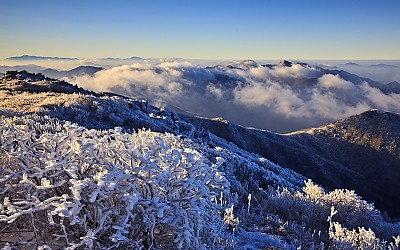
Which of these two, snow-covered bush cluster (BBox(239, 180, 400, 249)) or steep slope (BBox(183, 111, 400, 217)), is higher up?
snow-covered bush cluster (BBox(239, 180, 400, 249))

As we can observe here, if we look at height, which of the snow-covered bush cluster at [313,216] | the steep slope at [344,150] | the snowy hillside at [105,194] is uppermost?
the snowy hillside at [105,194]

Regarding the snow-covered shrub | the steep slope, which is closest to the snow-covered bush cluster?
the snow-covered shrub

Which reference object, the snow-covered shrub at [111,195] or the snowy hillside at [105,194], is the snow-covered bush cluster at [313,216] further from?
the snow-covered shrub at [111,195]

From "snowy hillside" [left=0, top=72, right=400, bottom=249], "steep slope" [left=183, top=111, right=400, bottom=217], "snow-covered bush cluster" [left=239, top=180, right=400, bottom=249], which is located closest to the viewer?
"snowy hillside" [left=0, top=72, right=400, bottom=249]

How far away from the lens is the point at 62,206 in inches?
111

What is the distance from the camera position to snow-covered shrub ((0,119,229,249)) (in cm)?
312

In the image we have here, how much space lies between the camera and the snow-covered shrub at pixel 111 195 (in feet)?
10.2

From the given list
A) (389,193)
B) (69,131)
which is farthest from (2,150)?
(389,193)

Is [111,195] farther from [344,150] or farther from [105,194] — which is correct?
[344,150]

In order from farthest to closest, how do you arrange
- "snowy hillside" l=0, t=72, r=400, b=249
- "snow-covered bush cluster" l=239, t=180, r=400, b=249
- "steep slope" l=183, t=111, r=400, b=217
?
"steep slope" l=183, t=111, r=400, b=217 < "snow-covered bush cluster" l=239, t=180, r=400, b=249 < "snowy hillside" l=0, t=72, r=400, b=249

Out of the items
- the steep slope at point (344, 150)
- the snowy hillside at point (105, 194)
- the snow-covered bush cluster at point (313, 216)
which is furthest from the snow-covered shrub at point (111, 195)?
the steep slope at point (344, 150)

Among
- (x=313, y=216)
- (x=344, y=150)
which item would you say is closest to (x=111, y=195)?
(x=313, y=216)

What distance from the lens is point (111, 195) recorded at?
336 centimetres

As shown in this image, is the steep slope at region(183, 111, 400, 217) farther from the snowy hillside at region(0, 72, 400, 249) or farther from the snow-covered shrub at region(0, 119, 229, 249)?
the snow-covered shrub at region(0, 119, 229, 249)
